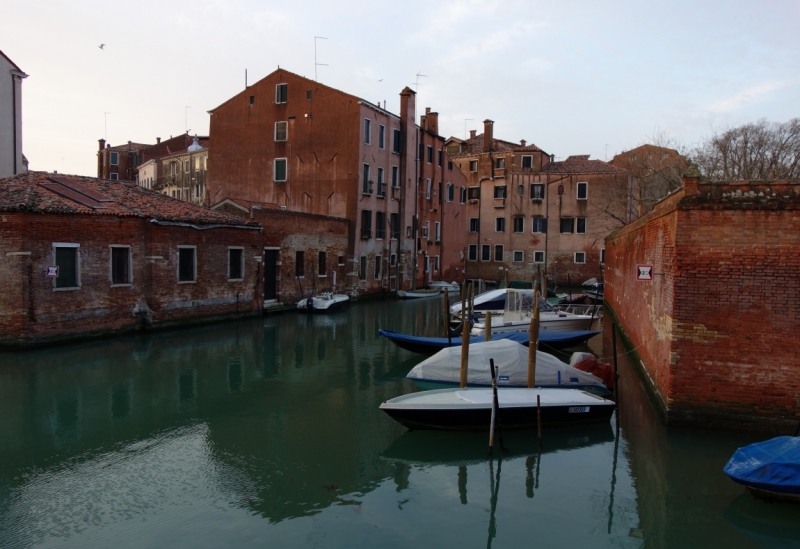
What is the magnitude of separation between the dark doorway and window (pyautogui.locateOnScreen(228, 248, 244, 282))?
159 centimetres

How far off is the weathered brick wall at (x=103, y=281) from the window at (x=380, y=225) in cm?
884

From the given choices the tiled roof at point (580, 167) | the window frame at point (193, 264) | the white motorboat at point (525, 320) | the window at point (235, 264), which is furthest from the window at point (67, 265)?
the tiled roof at point (580, 167)

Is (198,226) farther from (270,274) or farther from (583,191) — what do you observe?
(583,191)

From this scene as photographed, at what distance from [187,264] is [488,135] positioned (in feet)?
79.1

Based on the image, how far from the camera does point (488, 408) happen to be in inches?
322

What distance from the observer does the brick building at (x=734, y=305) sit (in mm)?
7391

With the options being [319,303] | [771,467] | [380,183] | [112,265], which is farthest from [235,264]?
[771,467]

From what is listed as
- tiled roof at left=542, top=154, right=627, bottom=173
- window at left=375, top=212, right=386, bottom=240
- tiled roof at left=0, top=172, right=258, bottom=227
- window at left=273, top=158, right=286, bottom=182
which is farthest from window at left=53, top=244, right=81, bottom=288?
tiled roof at left=542, top=154, right=627, bottom=173

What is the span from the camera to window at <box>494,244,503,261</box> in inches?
1453

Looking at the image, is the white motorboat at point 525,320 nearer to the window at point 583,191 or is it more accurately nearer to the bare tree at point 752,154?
the bare tree at point 752,154

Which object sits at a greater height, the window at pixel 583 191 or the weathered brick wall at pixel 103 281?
the window at pixel 583 191

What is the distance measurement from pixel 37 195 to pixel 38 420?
7.30 m

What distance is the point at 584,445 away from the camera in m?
8.31

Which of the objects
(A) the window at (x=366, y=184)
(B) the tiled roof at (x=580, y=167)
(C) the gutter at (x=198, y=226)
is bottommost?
(C) the gutter at (x=198, y=226)
